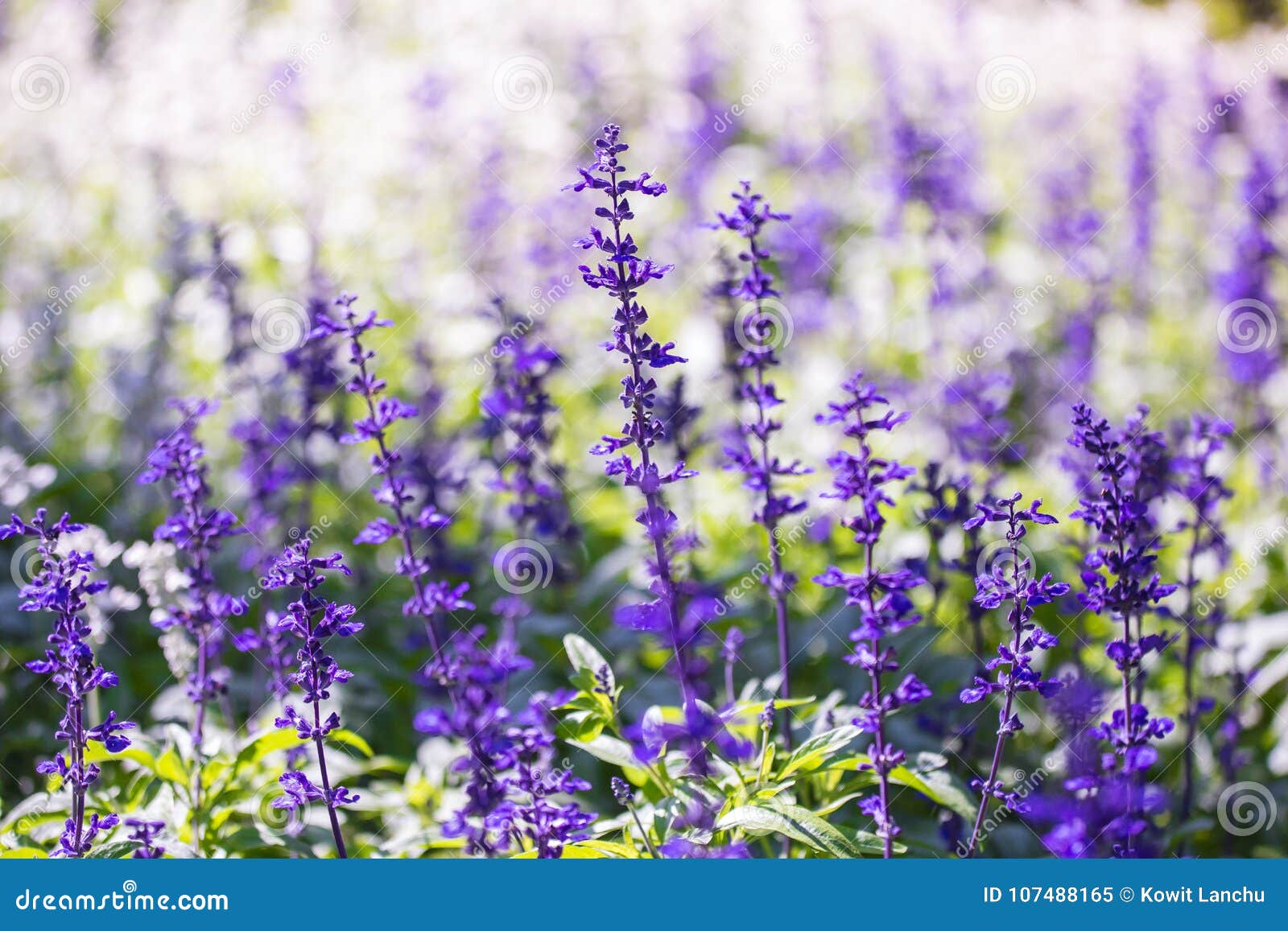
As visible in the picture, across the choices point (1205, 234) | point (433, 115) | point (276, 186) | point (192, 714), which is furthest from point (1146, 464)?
point (276, 186)

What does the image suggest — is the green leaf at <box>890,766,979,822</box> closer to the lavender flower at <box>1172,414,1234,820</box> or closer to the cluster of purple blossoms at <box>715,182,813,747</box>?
the cluster of purple blossoms at <box>715,182,813,747</box>

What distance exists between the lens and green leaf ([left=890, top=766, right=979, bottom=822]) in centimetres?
399

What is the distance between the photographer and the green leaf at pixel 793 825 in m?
3.55

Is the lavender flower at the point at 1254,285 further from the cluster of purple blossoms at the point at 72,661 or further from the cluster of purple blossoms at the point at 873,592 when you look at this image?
the cluster of purple blossoms at the point at 72,661

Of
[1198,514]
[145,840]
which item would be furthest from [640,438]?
[1198,514]

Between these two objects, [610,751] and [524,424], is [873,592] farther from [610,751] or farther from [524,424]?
[524,424]

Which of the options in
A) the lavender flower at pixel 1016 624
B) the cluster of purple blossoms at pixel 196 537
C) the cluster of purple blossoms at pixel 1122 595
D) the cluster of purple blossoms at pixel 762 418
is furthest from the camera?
the cluster of purple blossoms at pixel 196 537

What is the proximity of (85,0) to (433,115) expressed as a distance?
19.2 feet

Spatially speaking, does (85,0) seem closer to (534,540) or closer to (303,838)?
(534,540)

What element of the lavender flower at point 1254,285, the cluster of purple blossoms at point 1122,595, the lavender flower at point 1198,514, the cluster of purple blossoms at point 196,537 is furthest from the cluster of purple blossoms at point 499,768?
the lavender flower at point 1254,285

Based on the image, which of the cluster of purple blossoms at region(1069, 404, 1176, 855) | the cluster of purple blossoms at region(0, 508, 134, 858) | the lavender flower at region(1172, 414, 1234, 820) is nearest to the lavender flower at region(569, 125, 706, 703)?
the cluster of purple blossoms at region(1069, 404, 1176, 855)

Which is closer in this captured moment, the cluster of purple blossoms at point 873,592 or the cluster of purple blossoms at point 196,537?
the cluster of purple blossoms at point 873,592

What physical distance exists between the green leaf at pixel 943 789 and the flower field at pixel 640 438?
0.02 m

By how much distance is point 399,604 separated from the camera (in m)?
6.04
